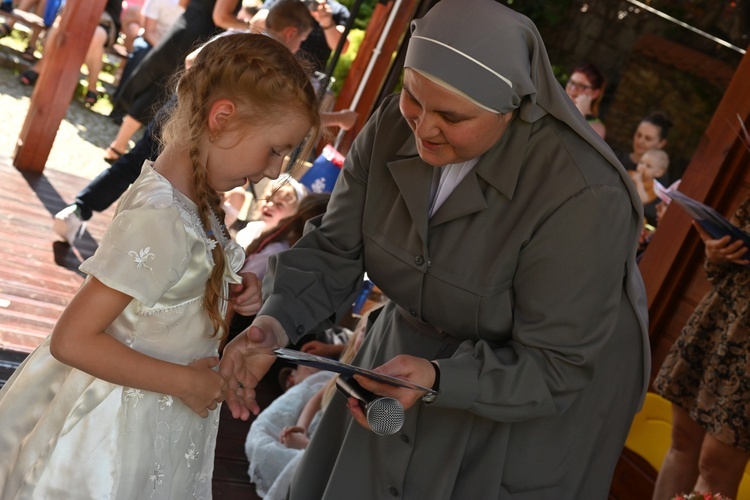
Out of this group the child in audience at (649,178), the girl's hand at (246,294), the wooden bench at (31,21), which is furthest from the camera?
the wooden bench at (31,21)

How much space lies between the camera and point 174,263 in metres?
1.85

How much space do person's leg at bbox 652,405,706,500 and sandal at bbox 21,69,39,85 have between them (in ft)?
25.3

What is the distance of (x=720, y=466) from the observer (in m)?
3.44

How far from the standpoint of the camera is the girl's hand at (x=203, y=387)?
6.24 ft

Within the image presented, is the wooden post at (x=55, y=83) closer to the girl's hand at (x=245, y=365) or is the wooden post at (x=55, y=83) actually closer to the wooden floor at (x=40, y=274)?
the wooden floor at (x=40, y=274)

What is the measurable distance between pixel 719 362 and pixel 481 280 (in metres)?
1.79

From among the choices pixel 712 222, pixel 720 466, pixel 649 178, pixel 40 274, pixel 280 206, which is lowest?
pixel 40 274

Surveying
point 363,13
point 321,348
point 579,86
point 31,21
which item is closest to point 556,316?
point 321,348

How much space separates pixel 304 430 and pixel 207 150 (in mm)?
2168

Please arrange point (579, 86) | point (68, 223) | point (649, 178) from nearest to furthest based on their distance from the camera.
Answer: point (68, 223)
point (579, 86)
point (649, 178)

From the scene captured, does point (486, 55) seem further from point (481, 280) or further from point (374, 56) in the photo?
point (374, 56)

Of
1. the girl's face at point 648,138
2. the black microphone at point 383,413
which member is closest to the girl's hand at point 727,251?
the black microphone at point 383,413

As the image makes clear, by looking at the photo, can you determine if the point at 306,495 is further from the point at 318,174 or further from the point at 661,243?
the point at 318,174

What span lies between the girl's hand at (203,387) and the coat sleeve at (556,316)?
461 mm
